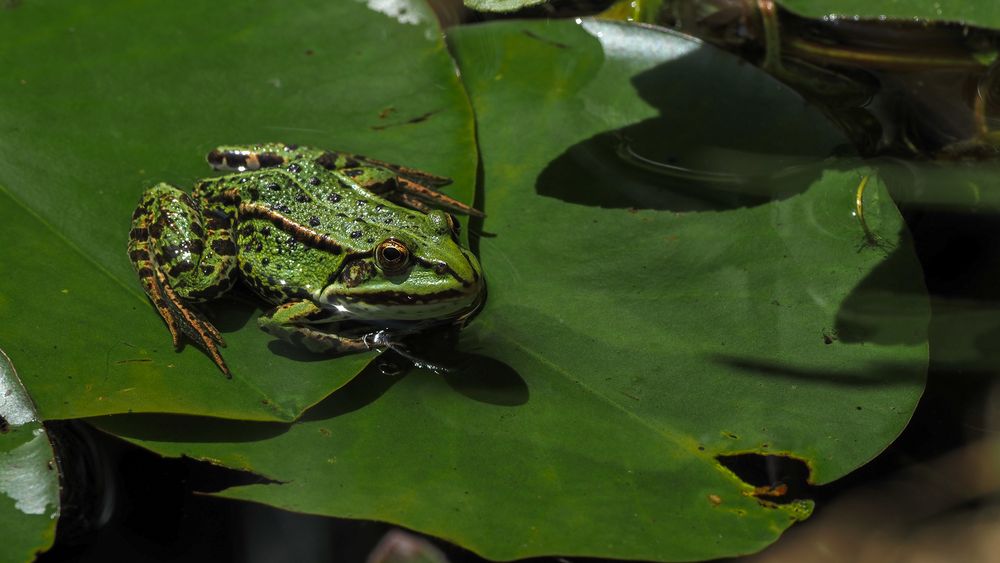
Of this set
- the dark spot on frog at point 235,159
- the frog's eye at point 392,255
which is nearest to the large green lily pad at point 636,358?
the frog's eye at point 392,255

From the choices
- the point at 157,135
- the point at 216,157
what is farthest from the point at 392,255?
the point at 157,135

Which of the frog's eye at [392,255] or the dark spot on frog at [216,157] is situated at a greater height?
the dark spot on frog at [216,157]

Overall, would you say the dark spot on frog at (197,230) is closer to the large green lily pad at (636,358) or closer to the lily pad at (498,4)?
the large green lily pad at (636,358)

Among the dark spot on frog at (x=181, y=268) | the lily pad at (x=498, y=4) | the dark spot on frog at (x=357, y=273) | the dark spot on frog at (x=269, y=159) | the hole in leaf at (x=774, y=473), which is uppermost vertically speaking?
the lily pad at (x=498, y=4)

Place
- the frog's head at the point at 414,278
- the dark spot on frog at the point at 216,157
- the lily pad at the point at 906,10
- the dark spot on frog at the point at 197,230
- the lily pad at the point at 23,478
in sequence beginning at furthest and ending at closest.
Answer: the lily pad at the point at 906,10
the dark spot on frog at the point at 216,157
the dark spot on frog at the point at 197,230
the frog's head at the point at 414,278
the lily pad at the point at 23,478

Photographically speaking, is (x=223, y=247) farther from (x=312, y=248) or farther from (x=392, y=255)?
(x=392, y=255)

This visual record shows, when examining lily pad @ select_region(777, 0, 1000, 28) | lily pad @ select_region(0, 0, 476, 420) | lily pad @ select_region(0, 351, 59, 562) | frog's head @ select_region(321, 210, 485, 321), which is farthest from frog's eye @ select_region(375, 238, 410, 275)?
lily pad @ select_region(777, 0, 1000, 28)

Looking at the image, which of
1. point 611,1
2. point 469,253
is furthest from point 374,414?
point 611,1
